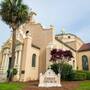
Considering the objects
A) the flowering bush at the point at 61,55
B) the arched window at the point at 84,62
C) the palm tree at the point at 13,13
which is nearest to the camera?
the flowering bush at the point at 61,55

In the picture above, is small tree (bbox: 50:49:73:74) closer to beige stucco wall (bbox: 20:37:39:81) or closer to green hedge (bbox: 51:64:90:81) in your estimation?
green hedge (bbox: 51:64:90:81)

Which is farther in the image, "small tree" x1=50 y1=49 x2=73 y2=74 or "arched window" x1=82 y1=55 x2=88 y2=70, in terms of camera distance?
"arched window" x1=82 y1=55 x2=88 y2=70

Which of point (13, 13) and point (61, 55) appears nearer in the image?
point (61, 55)

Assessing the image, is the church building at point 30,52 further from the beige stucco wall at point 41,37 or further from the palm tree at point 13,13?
the palm tree at point 13,13

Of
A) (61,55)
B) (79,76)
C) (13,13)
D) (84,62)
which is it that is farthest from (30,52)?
(84,62)

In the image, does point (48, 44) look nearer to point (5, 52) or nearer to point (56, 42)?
point (56, 42)

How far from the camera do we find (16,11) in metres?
30.4

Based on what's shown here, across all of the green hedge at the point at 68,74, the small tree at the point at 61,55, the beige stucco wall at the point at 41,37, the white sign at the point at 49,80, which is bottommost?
the white sign at the point at 49,80

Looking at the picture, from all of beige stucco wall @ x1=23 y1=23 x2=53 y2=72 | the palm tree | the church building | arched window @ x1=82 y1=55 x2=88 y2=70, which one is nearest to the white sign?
the palm tree

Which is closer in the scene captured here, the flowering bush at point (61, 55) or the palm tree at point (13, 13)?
the flowering bush at point (61, 55)

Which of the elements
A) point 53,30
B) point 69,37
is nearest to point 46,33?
point 53,30

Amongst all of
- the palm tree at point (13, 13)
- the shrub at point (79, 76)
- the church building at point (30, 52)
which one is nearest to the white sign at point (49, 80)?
the shrub at point (79, 76)

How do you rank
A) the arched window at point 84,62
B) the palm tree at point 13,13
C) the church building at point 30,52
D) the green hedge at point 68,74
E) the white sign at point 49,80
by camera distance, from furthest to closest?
the arched window at point 84,62
the church building at point 30,52
the green hedge at point 68,74
the palm tree at point 13,13
the white sign at point 49,80

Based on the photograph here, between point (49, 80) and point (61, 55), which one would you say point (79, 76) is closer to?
point (61, 55)
